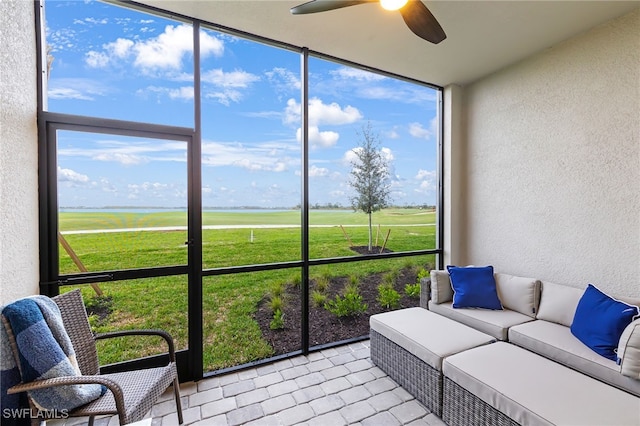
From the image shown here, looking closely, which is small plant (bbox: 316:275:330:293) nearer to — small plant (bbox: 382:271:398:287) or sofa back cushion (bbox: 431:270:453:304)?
small plant (bbox: 382:271:398:287)

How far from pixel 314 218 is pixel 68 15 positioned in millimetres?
2629

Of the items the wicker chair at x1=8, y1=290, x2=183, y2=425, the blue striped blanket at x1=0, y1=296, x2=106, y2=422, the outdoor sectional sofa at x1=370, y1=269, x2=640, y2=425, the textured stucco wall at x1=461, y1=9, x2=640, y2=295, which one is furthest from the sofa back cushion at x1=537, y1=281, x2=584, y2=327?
the blue striped blanket at x1=0, y1=296, x2=106, y2=422

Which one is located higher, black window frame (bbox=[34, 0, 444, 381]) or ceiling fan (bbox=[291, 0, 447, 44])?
ceiling fan (bbox=[291, 0, 447, 44])

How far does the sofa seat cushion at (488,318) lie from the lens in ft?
8.07

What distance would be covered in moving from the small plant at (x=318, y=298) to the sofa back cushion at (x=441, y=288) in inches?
48.4

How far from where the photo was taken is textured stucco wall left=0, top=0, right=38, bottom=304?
154 centimetres

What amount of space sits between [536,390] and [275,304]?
87.0 inches

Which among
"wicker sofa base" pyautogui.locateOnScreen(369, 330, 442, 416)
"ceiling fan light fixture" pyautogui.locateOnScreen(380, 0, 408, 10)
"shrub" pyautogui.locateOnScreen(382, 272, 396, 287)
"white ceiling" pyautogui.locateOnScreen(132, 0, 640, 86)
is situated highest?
"white ceiling" pyautogui.locateOnScreen(132, 0, 640, 86)

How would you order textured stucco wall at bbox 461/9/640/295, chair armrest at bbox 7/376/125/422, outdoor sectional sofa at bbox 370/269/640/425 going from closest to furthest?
chair armrest at bbox 7/376/125/422 < outdoor sectional sofa at bbox 370/269/640/425 < textured stucco wall at bbox 461/9/640/295

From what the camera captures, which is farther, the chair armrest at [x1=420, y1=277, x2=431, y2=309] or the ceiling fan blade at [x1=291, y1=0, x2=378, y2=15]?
the chair armrest at [x1=420, y1=277, x2=431, y2=309]

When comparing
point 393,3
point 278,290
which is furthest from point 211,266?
point 393,3

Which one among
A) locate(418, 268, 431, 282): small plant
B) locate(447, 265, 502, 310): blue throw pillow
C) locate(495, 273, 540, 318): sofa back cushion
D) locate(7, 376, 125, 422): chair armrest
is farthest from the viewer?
locate(418, 268, 431, 282): small plant

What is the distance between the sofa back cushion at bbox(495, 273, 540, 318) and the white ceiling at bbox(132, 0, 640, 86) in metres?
2.43

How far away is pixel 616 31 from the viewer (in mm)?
2432
